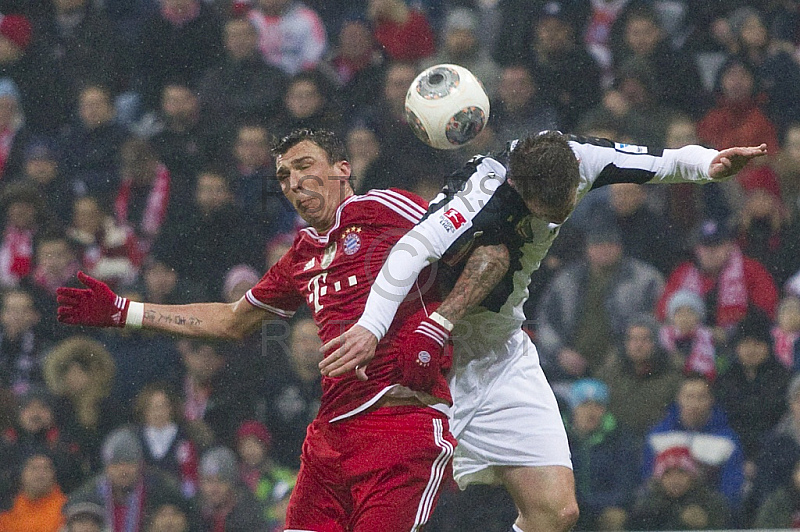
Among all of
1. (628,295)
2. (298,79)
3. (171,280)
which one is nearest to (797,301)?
(628,295)

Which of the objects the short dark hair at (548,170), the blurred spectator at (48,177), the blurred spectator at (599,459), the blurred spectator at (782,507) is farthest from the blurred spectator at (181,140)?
the blurred spectator at (782,507)

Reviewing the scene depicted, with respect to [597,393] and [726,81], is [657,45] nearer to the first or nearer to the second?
[726,81]

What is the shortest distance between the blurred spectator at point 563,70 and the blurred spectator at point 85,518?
10.3 ft

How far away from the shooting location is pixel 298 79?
5.77m

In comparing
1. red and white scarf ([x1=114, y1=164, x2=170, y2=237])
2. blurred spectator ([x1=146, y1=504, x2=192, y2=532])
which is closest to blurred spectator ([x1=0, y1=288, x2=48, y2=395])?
red and white scarf ([x1=114, y1=164, x2=170, y2=237])

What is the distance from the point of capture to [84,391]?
5.32m

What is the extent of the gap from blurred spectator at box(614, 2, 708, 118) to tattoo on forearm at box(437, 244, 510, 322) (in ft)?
9.16

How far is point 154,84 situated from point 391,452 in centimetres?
343

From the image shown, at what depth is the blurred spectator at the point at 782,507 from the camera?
5.17 metres

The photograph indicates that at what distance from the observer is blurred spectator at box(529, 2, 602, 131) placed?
18.8 feet

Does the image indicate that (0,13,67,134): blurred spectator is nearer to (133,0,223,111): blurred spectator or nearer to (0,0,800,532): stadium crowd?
(0,0,800,532): stadium crowd

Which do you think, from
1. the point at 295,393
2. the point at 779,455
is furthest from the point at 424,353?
the point at 779,455

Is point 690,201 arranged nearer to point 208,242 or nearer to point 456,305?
point 208,242

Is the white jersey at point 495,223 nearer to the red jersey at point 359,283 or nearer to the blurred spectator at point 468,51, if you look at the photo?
the red jersey at point 359,283
